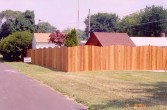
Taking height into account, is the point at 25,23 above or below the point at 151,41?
above

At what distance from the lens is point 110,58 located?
30.2 m

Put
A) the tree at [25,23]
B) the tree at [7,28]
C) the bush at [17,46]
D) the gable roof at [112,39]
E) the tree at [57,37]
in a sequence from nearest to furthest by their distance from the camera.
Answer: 1. the gable roof at [112,39]
2. the bush at [17,46]
3. the tree at [57,37]
4. the tree at [25,23]
5. the tree at [7,28]

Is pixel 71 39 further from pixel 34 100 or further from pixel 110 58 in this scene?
pixel 34 100

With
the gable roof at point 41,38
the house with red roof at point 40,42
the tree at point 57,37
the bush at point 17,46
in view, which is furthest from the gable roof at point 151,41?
the gable roof at point 41,38

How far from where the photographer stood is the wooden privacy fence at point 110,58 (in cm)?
2933

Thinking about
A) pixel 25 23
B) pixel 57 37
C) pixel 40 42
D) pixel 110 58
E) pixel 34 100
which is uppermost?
pixel 25 23

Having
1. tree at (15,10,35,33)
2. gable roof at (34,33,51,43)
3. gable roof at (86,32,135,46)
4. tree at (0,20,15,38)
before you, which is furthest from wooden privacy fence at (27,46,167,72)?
tree at (0,20,15,38)

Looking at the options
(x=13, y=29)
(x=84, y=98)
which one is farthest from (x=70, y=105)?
(x=13, y=29)

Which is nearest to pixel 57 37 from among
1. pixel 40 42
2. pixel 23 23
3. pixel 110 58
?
pixel 40 42

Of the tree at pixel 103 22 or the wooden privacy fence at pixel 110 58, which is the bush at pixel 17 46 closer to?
the wooden privacy fence at pixel 110 58


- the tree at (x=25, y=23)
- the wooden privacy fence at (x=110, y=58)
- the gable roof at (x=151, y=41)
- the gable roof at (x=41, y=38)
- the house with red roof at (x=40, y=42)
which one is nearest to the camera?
the wooden privacy fence at (x=110, y=58)

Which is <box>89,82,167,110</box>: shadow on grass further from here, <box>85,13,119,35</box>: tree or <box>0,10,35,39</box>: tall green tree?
<box>85,13,119,35</box>: tree

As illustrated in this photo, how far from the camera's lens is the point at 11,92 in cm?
1644

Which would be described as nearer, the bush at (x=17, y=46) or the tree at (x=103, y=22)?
the bush at (x=17, y=46)
